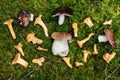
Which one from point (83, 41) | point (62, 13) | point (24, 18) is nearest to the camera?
point (62, 13)

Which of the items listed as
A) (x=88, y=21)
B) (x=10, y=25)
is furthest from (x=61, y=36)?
(x=10, y=25)

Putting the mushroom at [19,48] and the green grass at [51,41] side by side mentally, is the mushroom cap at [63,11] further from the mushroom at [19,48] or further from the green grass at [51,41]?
the mushroom at [19,48]

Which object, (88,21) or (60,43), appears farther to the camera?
(88,21)

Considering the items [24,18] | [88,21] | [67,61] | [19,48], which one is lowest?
[67,61]

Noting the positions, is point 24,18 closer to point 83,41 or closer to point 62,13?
point 62,13

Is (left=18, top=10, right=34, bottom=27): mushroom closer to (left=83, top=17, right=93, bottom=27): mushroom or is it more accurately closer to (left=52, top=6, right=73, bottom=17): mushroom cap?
(left=52, top=6, right=73, bottom=17): mushroom cap

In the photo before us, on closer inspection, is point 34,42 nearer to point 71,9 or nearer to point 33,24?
point 33,24

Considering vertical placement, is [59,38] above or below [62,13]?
below
